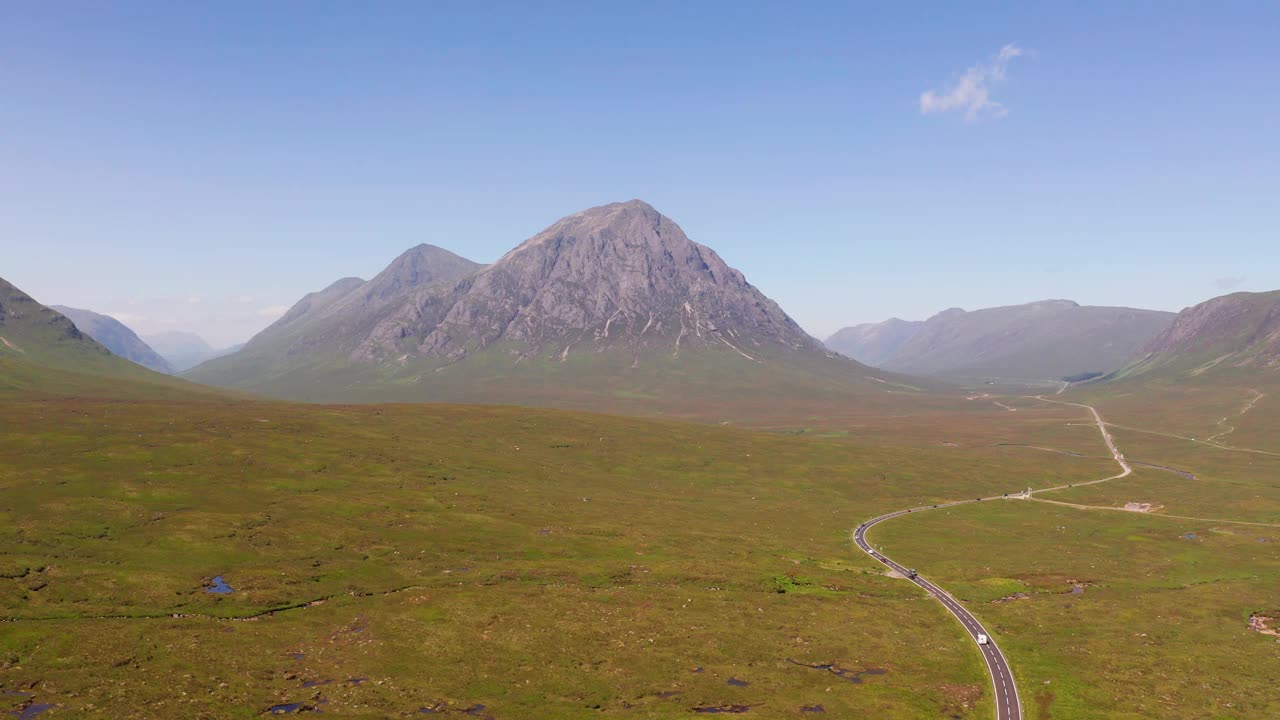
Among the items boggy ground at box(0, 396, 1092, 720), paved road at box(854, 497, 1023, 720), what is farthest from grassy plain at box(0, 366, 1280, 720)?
paved road at box(854, 497, 1023, 720)

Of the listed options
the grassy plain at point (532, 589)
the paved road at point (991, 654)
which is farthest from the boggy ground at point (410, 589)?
the paved road at point (991, 654)

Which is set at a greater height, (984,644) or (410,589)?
(410,589)

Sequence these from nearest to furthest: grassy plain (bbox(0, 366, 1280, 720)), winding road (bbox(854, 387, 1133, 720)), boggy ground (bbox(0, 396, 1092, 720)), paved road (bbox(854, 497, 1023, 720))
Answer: boggy ground (bbox(0, 396, 1092, 720)), grassy plain (bbox(0, 366, 1280, 720)), paved road (bbox(854, 497, 1023, 720)), winding road (bbox(854, 387, 1133, 720))

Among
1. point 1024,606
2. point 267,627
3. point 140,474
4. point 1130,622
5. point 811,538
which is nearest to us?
point 267,627

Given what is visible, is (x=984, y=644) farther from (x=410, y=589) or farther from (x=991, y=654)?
(x=410, y=589)

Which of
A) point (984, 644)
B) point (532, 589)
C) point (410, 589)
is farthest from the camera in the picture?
point (532, 589)

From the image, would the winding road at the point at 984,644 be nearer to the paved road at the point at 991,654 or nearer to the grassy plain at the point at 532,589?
the paved road at the point at 991,654

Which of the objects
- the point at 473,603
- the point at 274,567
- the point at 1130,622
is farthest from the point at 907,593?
the point at 274,567

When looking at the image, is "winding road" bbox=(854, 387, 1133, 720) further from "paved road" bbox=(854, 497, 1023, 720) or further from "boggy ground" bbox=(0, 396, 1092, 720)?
"boggy ground" bbox=(0, 396, 1092, 720)

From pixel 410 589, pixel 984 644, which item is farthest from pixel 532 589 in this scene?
pixel 984 644

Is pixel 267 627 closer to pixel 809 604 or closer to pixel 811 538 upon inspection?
pixel 809 604

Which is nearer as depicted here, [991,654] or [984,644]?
[991,654]
